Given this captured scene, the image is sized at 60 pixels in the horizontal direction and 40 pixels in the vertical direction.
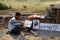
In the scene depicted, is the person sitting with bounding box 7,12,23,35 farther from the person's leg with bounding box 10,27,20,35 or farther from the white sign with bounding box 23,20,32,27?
the white sign with bounding box 23,20,32,27

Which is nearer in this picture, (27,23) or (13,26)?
(13,26)

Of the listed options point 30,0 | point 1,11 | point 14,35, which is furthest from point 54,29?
point 30,0

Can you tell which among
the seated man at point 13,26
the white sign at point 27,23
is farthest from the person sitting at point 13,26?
the white sign at point 27,23

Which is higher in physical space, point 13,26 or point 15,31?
point 13,26

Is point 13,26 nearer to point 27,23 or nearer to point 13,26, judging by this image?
point 13,26

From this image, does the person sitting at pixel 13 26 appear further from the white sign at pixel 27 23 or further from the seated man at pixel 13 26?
the white sign at pixel 27 23

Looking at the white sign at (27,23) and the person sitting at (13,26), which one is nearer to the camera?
the person sitting at (13,26)

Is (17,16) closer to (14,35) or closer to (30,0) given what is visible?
(14,35)

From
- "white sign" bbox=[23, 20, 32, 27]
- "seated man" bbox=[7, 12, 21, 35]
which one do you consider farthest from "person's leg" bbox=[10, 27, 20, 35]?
"white sign" bbox=[23, 20, 32, 27]

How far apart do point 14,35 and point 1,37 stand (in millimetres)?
528

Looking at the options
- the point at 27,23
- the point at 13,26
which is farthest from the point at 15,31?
the point at 27,23

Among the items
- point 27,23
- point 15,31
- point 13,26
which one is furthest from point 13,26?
point 27,23

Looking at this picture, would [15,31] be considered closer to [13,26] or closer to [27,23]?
[13,26]

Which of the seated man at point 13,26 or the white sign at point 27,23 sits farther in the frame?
the white sign at point 27,23
